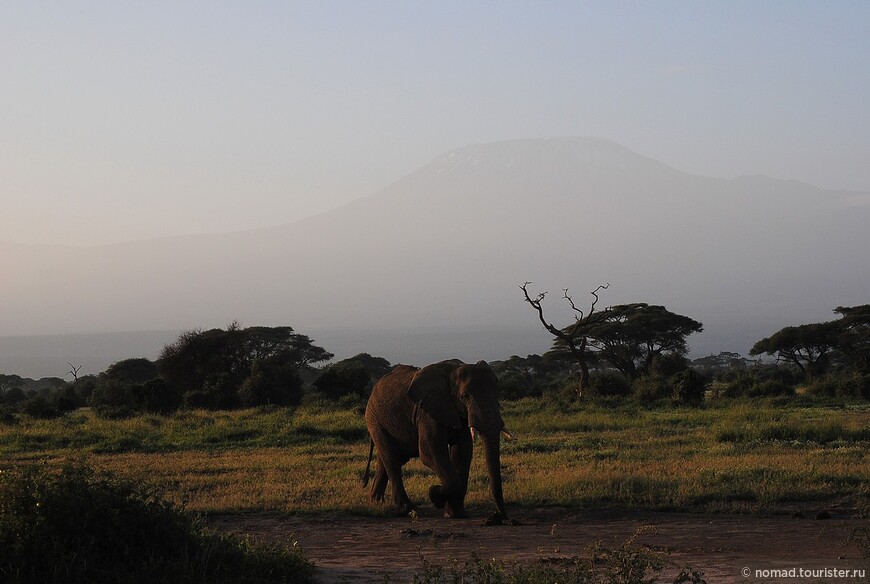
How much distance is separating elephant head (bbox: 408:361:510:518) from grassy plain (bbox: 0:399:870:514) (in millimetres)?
1444

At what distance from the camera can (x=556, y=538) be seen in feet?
33.0

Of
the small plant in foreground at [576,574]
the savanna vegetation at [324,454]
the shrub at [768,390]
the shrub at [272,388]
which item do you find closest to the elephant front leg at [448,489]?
the savanna vegetation at [324,454]

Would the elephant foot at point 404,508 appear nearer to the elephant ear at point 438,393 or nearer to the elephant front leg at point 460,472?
the elephant front leg at point 460,472

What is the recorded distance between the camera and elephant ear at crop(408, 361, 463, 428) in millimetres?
12414

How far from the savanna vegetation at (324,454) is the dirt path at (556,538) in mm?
533

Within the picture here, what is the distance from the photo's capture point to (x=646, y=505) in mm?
12312

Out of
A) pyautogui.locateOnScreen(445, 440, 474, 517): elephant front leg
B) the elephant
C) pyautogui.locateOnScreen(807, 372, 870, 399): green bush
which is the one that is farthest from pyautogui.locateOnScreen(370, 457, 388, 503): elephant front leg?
pyautogui.locateOnScreen(807, 372, 870, 399): green bush

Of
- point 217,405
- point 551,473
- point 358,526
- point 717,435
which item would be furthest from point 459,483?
point 217,405

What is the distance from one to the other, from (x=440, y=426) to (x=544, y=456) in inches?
222

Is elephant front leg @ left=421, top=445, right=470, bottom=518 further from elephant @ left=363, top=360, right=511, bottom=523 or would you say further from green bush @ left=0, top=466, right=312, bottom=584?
green bush @ left=0, top=466, right=312, bottom=584

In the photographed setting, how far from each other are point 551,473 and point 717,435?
5995 mm

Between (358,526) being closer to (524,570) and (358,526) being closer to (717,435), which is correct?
(524,570)

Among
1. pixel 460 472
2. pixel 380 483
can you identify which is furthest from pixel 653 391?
pixel 460 472

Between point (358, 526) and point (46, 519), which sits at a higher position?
point (46, 519)
